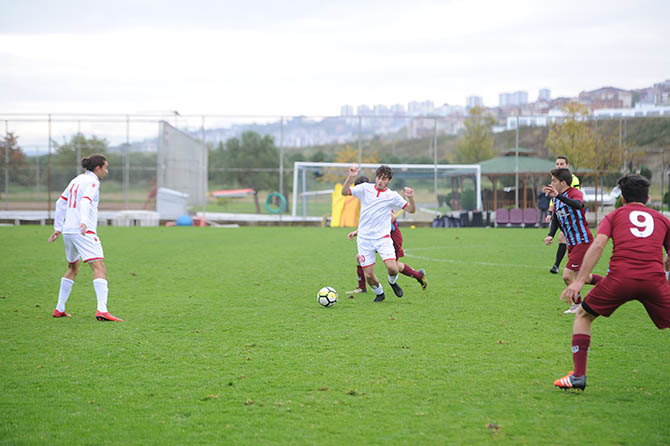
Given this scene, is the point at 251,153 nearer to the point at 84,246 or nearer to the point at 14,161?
the point at 14,161

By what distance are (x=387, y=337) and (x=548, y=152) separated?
39.5 m

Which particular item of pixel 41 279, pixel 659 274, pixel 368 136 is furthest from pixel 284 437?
pixel 368 136

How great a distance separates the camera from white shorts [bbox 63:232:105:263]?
26.3ft

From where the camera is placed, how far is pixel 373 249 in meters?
9.31

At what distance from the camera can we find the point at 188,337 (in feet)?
23.6

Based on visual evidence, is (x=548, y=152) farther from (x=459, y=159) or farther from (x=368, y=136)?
(x=368, y=136)

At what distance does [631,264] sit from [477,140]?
40.5 m

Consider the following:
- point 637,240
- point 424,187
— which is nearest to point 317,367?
point 637,240

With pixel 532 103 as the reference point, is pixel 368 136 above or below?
below

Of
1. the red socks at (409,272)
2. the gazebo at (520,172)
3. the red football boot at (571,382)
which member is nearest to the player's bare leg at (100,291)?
the red socks at (409,272)

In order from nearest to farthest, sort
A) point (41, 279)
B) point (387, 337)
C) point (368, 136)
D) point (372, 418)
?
point (372, 418), point (387, 337), point (41, 279), point (368, 136)

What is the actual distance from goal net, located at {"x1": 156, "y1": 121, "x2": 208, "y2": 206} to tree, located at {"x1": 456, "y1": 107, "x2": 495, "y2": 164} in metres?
17.0

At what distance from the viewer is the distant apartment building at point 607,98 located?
67.3 m

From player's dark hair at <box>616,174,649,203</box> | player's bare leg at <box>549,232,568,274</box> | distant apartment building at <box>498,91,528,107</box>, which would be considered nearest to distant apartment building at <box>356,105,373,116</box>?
player's bare leg at <box>549,232,568,274</box>
